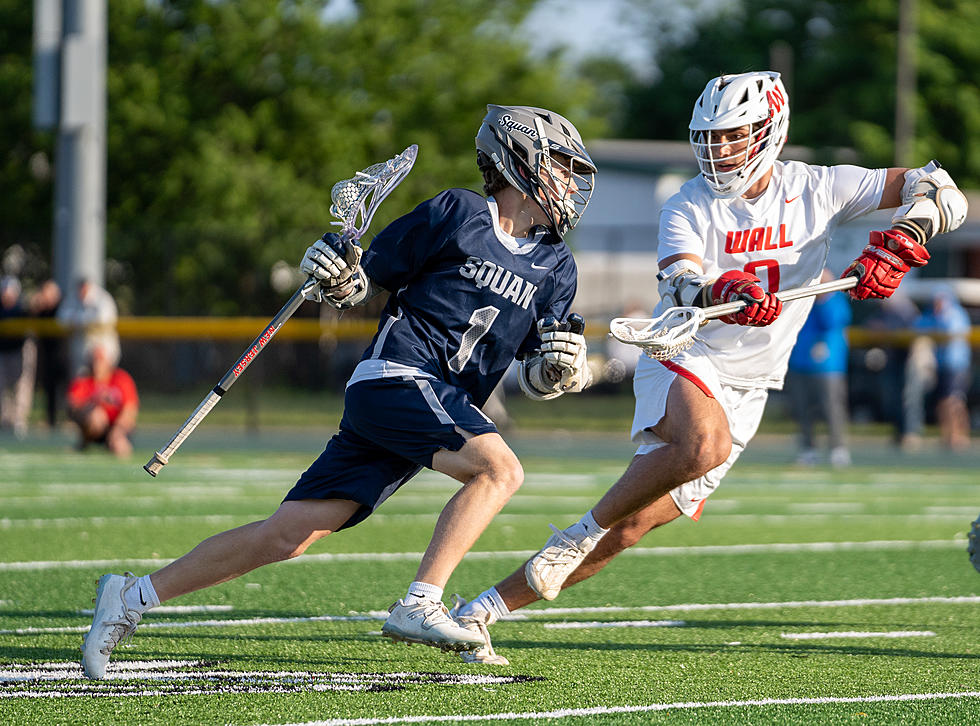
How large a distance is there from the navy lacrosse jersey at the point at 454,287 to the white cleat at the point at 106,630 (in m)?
1.07

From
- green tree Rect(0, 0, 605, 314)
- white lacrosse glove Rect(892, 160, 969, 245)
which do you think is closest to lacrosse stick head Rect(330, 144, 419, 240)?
white lacrosse glove Rect(892, 160, 969, 245)

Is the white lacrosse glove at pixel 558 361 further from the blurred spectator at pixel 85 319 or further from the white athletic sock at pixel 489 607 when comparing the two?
the blurred spectator at pixel 85 319

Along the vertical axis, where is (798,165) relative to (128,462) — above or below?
above

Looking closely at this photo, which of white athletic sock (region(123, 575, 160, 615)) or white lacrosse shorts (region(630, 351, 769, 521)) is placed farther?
white lacrosse shorts (region(630, 351, 769, 521))

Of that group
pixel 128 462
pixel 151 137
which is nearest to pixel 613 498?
pixel 128 462

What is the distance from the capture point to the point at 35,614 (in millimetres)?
6059

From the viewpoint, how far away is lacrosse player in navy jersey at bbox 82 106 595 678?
4.75m

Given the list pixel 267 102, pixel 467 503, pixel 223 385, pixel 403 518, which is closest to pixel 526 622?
pixel 467 503

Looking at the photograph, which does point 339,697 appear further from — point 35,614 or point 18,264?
point 18,264

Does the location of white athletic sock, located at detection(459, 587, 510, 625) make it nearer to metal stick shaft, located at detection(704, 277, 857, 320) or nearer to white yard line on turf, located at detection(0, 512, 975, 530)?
metal stick shaft, located at detection(704, 277, 857, 320)

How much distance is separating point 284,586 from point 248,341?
1174 centimetres

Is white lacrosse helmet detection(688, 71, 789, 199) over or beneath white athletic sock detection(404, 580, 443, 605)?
over

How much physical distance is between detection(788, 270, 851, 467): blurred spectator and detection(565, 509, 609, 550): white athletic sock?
926 centimetres

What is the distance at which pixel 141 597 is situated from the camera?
483 centimetres
